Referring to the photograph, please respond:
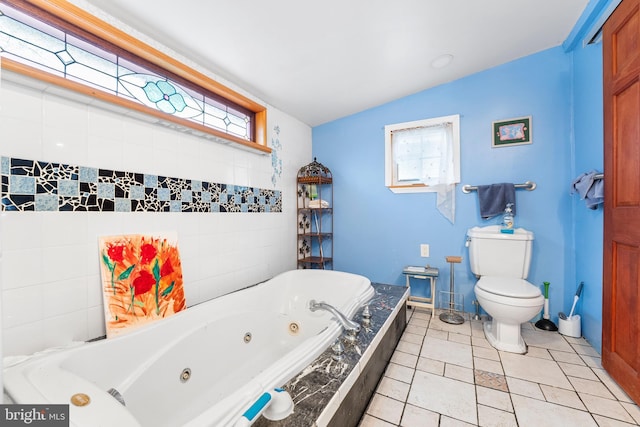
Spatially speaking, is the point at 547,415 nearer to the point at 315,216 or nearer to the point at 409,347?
the point at 409,347

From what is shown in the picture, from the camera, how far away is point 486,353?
5.74 ft

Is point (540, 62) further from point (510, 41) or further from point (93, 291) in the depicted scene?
point (93, 291)

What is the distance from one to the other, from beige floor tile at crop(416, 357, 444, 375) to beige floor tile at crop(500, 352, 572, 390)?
0.36m

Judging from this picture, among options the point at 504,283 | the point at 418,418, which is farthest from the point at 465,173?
the point at 418,418

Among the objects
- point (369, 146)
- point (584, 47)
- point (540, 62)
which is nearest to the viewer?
point (584, 47)

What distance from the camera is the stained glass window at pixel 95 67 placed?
1.14 meters

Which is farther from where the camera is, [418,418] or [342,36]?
[342,36]

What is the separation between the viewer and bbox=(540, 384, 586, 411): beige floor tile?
50.9 inches

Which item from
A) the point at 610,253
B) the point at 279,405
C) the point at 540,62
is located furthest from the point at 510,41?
the point at 279,405

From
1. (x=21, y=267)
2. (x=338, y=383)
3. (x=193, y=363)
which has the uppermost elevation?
(x=21, y=267)

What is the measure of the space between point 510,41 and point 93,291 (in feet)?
10.1

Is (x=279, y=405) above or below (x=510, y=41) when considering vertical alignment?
below

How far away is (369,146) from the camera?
2.77 m

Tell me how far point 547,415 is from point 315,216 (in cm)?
233
